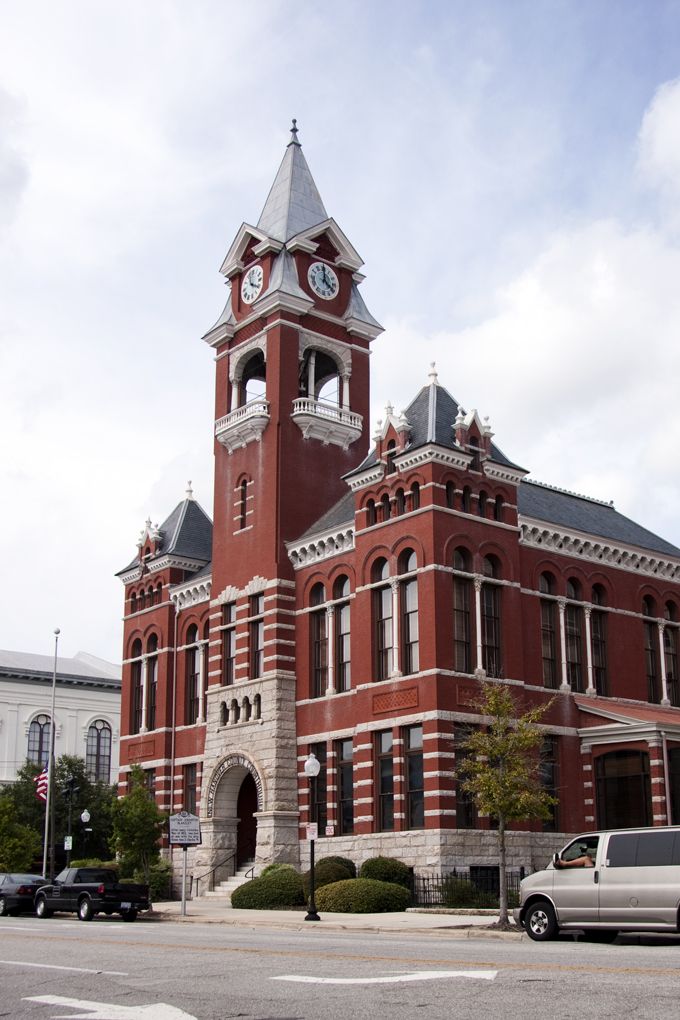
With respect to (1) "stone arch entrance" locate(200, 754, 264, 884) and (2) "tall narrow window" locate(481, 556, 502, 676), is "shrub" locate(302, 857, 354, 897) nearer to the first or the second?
(1) "stone arch entrance" locate(200, 754, 264, 884)

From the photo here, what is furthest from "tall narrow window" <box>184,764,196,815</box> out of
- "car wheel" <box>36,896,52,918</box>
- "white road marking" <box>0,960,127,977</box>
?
"white road marking" <box>0,960,127,977</box>

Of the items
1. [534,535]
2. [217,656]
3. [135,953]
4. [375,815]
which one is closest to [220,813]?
[217,656]

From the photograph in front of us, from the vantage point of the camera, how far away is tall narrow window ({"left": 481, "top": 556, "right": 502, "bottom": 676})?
4203cm

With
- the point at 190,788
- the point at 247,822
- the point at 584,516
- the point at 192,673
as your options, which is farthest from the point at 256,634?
the point at 584,516

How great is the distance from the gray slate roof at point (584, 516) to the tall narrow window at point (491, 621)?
3.75m

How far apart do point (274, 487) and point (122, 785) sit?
61.0ft

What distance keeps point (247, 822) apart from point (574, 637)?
15.9m

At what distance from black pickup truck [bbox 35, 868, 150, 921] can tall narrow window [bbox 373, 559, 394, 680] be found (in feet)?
37.4

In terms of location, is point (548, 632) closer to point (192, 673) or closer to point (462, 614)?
point (462, 614)

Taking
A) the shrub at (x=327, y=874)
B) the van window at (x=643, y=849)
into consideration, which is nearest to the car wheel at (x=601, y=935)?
the van window at (x=643, y=849)

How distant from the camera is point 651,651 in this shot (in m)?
49.4

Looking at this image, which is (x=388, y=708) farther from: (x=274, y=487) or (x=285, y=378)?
(x=285, y=378)

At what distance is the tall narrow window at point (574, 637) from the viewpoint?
Answer: 151 ft

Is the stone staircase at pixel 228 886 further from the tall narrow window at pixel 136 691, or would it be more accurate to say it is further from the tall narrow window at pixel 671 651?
the tall narrow window at pixel 671 651
